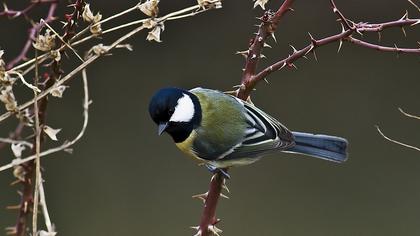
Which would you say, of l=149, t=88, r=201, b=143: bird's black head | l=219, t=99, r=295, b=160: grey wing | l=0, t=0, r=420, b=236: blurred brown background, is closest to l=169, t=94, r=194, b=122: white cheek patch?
l=149, t=88, r=201, b=143: bird's black head

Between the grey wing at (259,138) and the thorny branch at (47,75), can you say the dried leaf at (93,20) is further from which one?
the grey wing at (259,138)

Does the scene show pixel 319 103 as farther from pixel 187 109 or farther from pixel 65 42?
pixel 65 42

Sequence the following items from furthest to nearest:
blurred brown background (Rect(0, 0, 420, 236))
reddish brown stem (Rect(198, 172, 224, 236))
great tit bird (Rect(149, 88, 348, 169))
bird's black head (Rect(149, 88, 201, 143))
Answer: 1. blurred brown background (Rect(0, 0, 420, 236))
2. great tit bird (Rect(149, 88, 348, 169))
3. bird's black head (Rect(149, 88, 201, 143))
4. reddish brown stem (Rect(198, 172, 224, 236))

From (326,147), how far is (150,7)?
1.22 m

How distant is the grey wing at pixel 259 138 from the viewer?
278cm

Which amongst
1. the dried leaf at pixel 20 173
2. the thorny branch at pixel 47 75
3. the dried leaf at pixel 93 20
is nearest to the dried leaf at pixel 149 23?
the thorny branch at pixel 47 75

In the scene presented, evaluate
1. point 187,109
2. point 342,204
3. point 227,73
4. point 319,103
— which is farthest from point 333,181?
point 187,109

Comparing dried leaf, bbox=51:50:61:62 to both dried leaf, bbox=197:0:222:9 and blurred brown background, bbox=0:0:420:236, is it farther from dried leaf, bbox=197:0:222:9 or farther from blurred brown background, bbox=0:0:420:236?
blurred brown background, bbox=0:0:420:236

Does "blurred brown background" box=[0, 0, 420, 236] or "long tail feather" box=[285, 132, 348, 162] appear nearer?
"long tail feather" box=[285, 132, 348, 162]

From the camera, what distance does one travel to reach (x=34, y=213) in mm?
1658

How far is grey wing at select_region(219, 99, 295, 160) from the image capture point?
2783 mm

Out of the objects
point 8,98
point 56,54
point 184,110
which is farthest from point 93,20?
point 184,110

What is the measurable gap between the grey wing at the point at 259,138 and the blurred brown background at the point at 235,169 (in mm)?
2134

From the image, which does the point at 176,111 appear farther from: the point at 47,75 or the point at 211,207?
the point at 47,75
